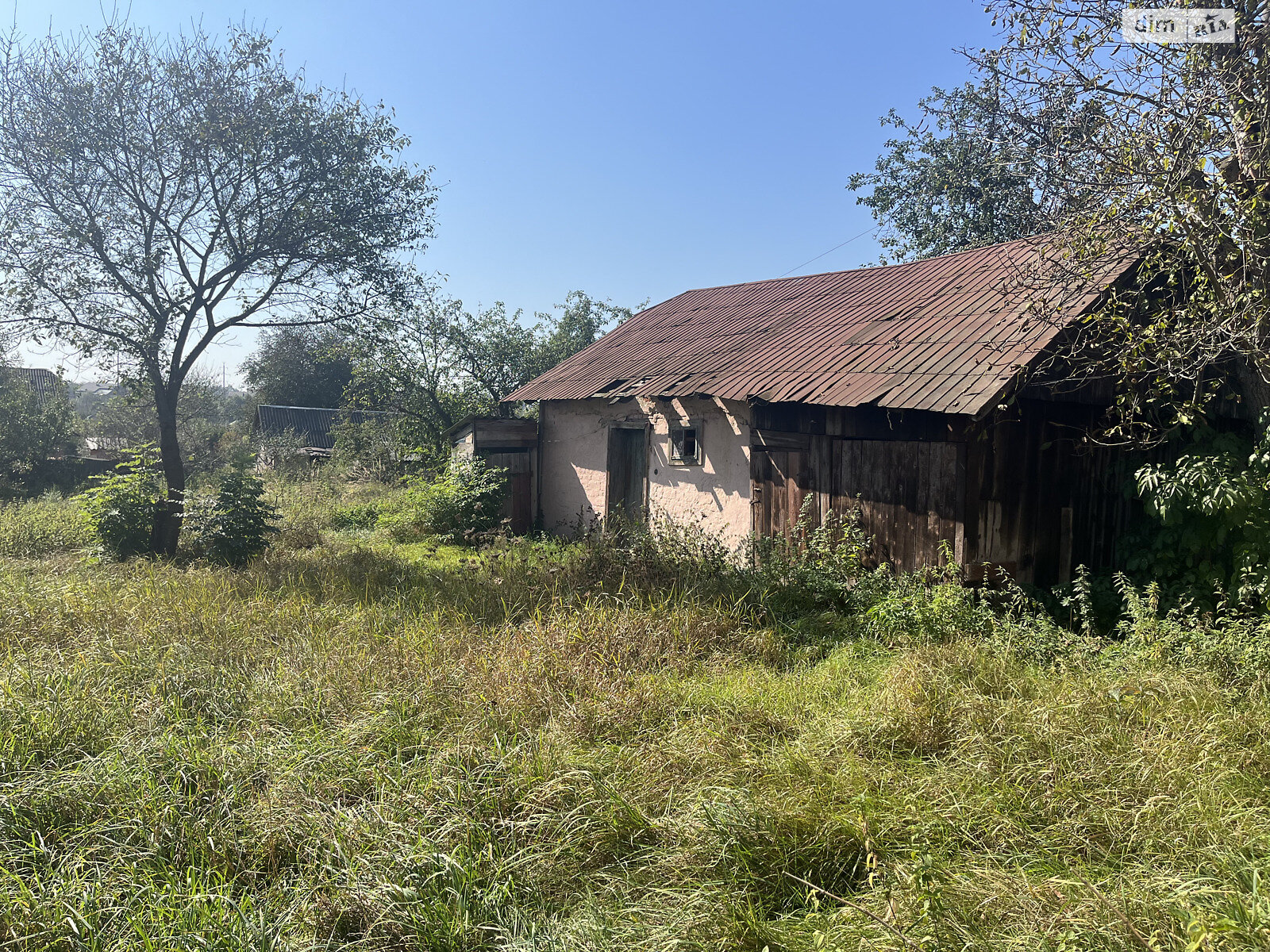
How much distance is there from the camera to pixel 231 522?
945 centimetres

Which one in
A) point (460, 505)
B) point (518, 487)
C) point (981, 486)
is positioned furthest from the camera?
point (518, 487)

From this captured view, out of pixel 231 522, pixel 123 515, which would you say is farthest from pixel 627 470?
pixel 123 515

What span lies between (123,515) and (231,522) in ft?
4.61

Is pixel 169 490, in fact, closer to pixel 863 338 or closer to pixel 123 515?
pixel 123 515

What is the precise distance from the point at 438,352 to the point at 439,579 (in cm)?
1311

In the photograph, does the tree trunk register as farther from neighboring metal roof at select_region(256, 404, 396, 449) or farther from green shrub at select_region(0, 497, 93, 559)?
neighboring metal roof at select_region(256, 404, 396, 449)

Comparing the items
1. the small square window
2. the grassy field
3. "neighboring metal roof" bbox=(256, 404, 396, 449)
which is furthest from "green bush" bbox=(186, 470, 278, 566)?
"neighboring metal roof" bbox=(256, 404, 396, 449)

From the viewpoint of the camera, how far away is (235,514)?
9492mm

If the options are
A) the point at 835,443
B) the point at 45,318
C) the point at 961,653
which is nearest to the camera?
the point at 961,653

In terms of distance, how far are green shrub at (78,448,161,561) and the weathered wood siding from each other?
27.3 ft

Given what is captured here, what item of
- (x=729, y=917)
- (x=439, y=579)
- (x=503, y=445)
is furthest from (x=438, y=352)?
(x=729, y=917)

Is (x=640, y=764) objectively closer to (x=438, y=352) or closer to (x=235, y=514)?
(x=235, y=514)

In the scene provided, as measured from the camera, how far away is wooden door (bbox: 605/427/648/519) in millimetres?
11344

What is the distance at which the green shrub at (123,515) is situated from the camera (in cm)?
945
